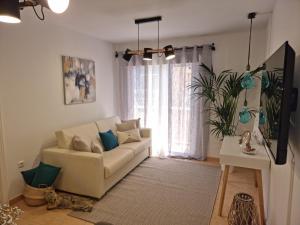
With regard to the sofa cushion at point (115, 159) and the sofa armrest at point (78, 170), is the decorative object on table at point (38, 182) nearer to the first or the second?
the sofa armrest at point (78, 170)

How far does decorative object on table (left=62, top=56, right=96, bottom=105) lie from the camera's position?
3.48 meters

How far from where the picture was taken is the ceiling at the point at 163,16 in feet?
8.10

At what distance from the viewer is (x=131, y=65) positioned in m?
4.59

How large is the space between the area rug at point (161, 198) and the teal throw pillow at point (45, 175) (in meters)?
0.55

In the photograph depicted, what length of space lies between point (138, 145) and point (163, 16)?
218 cm

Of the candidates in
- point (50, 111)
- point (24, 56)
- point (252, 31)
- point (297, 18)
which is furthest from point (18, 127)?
point (252, 31)

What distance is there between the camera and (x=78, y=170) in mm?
2785

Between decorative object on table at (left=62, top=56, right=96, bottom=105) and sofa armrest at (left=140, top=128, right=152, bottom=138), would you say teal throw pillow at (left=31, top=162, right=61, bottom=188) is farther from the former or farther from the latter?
sofa armrest at (left=140, top=128, right=152, bottom=138)

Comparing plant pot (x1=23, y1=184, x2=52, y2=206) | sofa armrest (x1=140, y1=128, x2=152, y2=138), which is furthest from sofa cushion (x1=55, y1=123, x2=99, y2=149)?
sofa armrest (x1=140, y1=128, x2=152, y2=138)

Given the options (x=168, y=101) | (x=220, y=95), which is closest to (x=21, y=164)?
(x=168, y=101)

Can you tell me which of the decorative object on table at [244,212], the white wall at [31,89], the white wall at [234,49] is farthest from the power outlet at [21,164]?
the white wall at [234,49]

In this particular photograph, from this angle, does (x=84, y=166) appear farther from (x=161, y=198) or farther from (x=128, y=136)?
(x=128, y=136)

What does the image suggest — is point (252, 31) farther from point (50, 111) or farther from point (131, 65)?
point (50, 111)

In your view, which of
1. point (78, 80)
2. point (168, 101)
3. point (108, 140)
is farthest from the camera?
point (168, 101)
